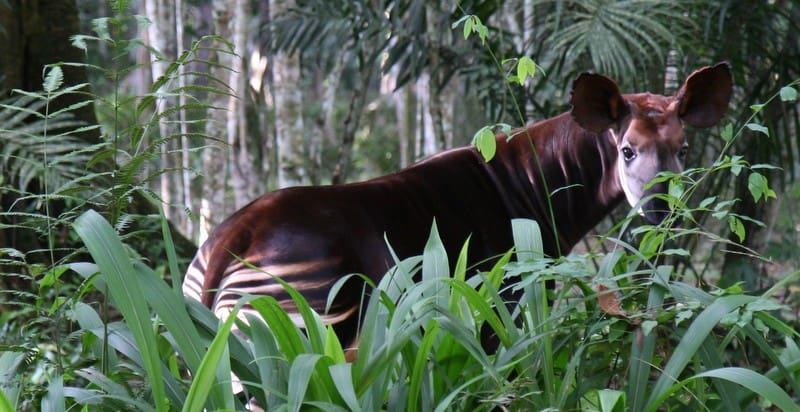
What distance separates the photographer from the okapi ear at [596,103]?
11.1 feet

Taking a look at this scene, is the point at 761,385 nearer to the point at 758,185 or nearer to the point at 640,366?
the point at 640,366

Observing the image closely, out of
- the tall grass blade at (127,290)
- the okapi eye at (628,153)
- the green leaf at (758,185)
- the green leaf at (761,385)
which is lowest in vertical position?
the green leaf at (761,385)

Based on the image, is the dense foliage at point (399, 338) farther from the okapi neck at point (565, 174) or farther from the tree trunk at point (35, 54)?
the tree trunk at point (35, 54)

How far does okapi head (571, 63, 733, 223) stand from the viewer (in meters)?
3.39

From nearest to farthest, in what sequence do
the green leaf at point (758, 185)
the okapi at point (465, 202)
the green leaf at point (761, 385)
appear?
1. the green leaf at point (761, 385)
2. the green leaf at point (758, 185)
3. the okapi at point (465, 202)

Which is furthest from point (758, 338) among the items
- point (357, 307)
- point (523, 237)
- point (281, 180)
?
point (281, 180)

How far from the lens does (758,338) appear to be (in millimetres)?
2225

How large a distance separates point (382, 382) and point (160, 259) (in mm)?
4020

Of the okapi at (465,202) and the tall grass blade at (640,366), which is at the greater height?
the okapi at (465,202)

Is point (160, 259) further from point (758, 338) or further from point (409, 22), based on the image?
point (758, 338)

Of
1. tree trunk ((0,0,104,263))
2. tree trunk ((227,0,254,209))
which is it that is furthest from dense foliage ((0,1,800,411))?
tree trunk ((227,0,254,209))

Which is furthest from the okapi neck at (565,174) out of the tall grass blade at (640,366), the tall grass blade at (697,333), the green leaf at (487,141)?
the tall grass blade at (697,333)

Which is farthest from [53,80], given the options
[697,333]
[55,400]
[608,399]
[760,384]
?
[760,384]

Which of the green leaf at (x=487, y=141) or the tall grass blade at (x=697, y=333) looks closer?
the tall grass blade at (x=697, y=333)
